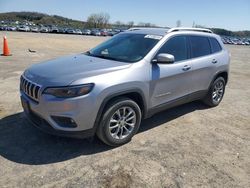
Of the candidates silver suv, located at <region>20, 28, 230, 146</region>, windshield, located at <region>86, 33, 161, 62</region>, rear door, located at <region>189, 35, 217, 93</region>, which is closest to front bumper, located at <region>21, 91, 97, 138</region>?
silver suv, located at <region>20, 28, 230, 146</region>

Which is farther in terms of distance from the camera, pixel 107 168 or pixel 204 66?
pixel 204 66

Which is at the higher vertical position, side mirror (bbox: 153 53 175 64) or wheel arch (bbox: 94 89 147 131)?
side mirror (bbox: 153 53 175 64)

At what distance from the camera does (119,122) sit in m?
4.23

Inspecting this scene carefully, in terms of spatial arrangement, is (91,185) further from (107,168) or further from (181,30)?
(181,30)

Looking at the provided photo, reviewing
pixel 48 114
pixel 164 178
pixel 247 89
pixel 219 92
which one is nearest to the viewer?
pixel 164 178

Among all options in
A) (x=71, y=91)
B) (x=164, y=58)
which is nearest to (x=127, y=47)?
(x=164, y=58)

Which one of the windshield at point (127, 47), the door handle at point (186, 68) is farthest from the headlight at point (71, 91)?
the door handle at point (186, 68)

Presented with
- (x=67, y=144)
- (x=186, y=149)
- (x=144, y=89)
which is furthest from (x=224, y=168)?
(x=67, y=144)

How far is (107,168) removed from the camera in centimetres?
367

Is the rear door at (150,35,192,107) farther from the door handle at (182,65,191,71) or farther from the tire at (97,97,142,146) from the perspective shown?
the tire at (97,97,142,146)

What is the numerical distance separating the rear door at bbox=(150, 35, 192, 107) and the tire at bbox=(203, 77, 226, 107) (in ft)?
3.61

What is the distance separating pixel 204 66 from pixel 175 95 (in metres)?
1.11

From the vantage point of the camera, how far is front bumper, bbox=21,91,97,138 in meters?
3.63

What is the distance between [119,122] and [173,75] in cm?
135
